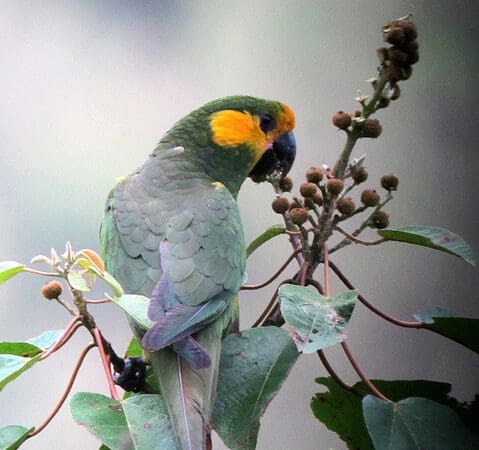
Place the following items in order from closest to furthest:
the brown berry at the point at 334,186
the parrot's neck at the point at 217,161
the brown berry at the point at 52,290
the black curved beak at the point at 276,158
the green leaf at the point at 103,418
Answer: the green leaf at the point at 103,418, the brown berry at the point at 52,290, the brown berry at the point at 334,186, the parrot's neck at the point at 217,161, the black curved beak at the point at 276,158

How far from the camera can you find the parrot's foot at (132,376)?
0.86 m

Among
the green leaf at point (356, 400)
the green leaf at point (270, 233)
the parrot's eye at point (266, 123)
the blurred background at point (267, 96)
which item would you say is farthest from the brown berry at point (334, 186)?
the blurred background at point (267, 96)

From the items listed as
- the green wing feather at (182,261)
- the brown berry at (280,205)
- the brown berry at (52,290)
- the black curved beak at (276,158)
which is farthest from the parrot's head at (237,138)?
the brown berry at (52,290)

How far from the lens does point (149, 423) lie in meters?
0.74

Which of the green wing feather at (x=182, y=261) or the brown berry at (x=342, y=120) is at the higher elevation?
the brown berry at (x=342, y=120)

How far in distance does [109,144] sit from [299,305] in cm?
125

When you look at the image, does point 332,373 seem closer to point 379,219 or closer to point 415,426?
point 415,426

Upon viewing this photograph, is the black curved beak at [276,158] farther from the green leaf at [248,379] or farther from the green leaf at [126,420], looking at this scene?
the green leaf at [126,420]

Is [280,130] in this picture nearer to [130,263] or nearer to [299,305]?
[130,263]

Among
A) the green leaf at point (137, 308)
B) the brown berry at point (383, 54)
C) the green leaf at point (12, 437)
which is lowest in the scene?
the green leaf at point (12, 437)

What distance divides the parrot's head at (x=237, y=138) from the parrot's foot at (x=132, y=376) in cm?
46

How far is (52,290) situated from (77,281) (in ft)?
0.36

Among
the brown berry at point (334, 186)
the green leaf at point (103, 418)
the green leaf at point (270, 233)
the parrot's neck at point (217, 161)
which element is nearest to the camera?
the green leaf at point (103, 418)

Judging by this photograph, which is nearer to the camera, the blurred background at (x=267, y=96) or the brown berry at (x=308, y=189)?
the brown berry at (x=308, y=189)
